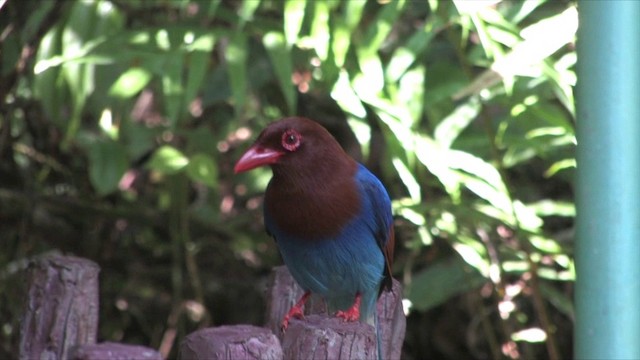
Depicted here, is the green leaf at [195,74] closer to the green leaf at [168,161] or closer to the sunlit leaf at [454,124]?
the green leaf at [168,161]

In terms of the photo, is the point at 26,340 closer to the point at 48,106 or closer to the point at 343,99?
the point at 343,99

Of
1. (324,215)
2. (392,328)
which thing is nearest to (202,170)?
(324,215)

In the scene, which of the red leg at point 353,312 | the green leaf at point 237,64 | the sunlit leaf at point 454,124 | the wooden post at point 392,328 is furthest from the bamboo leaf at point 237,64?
the wooden post at point 392,328

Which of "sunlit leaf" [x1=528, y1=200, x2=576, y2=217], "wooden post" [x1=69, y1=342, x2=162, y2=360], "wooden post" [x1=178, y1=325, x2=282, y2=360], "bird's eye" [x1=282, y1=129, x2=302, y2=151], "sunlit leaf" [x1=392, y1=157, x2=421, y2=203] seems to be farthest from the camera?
"sunlit leaf" [x1=528, y1=200, x2=576, y2=217]

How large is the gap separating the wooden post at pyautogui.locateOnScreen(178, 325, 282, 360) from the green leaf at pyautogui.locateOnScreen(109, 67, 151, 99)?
6.69ft

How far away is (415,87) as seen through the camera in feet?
13.1

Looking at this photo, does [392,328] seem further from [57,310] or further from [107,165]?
[107,165]

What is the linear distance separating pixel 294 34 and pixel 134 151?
57.1 inches

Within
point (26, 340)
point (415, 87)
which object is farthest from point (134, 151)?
point (26, 340)

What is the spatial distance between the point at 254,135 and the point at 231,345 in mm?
2869

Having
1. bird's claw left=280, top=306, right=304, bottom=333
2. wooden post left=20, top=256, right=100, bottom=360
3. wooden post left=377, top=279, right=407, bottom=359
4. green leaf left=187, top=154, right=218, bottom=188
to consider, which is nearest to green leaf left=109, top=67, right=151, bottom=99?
green leaf left=187, top=154, right=218, bottom=188

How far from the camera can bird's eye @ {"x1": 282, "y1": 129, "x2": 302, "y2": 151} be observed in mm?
2863

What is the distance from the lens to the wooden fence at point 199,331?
2086mm

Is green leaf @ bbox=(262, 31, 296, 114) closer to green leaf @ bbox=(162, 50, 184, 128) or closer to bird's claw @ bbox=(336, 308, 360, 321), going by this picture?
green leaf @ bbox=(162, 50, 184, 128)
